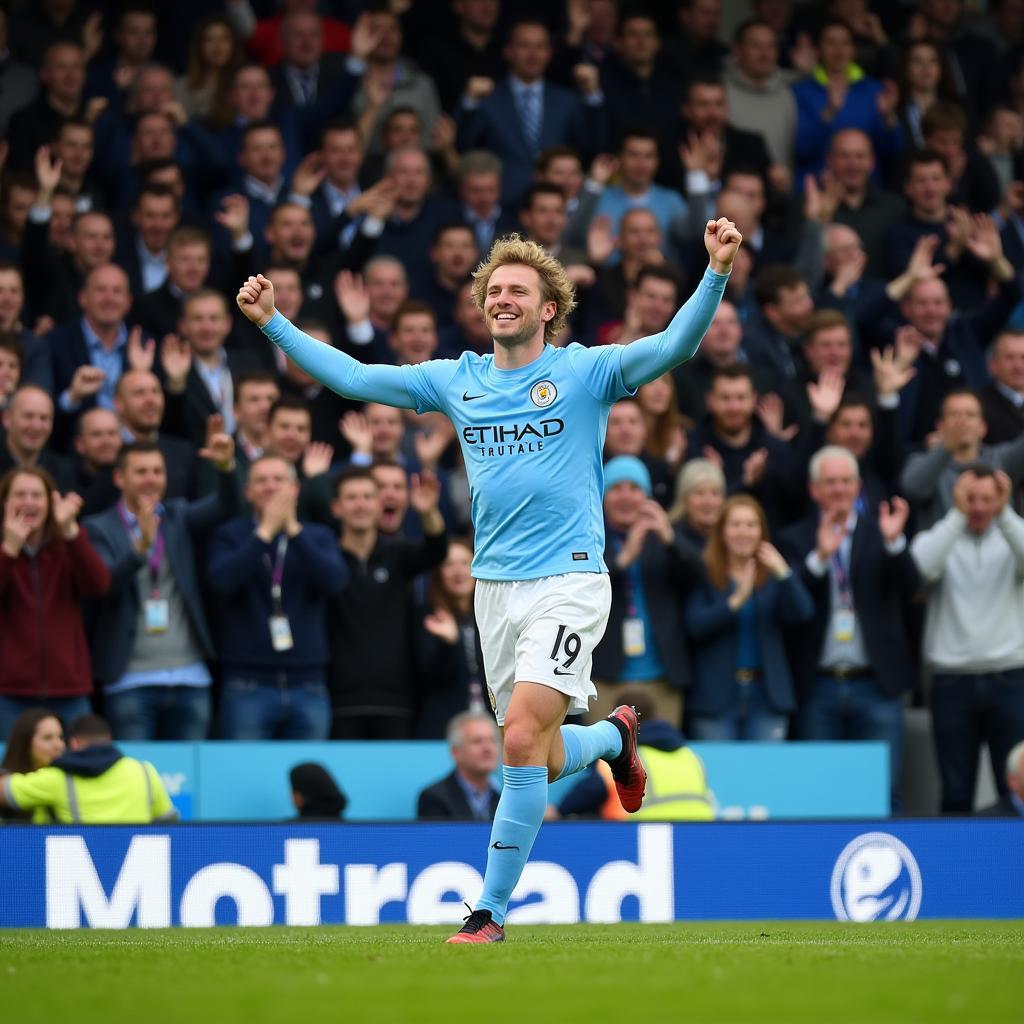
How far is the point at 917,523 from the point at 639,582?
2.23 metres

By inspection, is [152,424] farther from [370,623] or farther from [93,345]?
[370,623]

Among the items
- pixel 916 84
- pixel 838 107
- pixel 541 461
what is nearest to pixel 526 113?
pixel 838 107

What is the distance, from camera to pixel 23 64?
53.4 feet

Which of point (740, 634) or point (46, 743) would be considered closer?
point (46, 743)

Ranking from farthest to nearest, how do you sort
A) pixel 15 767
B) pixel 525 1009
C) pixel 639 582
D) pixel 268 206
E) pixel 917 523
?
pixel 268 206, pixel 917 523, pixel 639 582, pixel 15 767, pixel 525 1009

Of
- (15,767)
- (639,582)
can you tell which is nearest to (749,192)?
(639,582)

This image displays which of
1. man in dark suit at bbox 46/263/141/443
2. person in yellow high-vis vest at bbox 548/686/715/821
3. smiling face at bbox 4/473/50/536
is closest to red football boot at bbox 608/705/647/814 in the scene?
person in yellow high-vis vest at bbox 548/686/715/821

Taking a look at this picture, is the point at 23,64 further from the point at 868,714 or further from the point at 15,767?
the point at 868,714

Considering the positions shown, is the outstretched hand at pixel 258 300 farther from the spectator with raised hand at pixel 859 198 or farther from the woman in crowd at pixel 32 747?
the spectator with raised hand at pixel 859 198

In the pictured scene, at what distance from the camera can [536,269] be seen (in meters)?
8.02

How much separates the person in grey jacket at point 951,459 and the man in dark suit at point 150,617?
4743mm

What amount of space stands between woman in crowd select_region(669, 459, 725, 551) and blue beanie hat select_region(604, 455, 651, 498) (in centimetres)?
30

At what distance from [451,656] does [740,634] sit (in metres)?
1.94

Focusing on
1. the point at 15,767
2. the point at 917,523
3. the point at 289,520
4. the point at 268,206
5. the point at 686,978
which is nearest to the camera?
the point at 686,978
